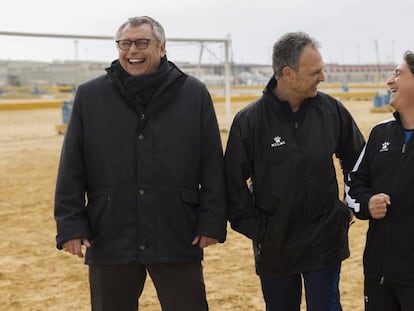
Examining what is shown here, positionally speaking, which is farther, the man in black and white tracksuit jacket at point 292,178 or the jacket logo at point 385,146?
the man in black and white tracksuit jacket at point 292,178

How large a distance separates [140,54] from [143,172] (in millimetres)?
562

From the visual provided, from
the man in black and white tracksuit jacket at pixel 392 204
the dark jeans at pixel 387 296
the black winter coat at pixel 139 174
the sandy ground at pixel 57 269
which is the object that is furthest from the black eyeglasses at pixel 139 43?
the sandy ground at pixel 57 269

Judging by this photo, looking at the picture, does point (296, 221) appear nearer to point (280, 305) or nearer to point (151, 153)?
point (280, 305)

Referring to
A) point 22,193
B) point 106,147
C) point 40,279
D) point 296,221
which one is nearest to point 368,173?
point 296,221

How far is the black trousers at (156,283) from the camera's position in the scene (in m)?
3.29

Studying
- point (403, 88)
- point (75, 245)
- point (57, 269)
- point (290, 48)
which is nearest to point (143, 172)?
point (75, 245)

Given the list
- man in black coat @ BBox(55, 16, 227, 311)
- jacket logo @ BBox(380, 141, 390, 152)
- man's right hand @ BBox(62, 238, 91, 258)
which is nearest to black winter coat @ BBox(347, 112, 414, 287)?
jacket logo @ BBox(380, 141, 390, 152)

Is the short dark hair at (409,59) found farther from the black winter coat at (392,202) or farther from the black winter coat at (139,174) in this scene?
the black winter coat at (139,174)

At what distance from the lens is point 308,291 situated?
133 inches

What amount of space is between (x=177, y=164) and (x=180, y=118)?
22cm

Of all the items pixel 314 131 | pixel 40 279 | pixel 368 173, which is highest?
pixel 314 131

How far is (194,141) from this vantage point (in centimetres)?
325

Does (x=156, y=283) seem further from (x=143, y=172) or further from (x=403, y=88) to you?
(x=403, y=88)

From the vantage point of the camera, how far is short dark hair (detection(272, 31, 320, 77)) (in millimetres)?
3250
